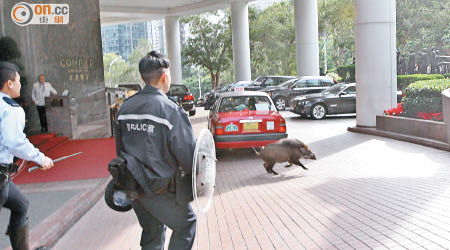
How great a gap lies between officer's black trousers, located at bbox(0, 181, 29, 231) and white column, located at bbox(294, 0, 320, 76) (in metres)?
29.8

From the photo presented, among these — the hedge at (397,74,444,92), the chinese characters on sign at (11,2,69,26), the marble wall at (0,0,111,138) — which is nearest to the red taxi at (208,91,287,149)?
the marble wall at (0,0,111,138)

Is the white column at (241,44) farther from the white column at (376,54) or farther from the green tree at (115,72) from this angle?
the green tree at (115,72)

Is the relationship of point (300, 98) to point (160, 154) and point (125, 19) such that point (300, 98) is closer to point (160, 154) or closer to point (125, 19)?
point (160, 154)

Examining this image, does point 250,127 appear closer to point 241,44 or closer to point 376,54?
Result: point 376,54

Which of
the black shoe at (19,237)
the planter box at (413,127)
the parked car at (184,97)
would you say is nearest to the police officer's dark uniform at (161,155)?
the black shoe at (19,237)

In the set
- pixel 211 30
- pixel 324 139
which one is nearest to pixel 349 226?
pixel 324 139

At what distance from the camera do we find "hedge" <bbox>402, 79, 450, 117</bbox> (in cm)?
1243

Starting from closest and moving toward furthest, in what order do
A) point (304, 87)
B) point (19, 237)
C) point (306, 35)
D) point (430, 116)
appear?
point (19, 237) < point (430, 116) < point (304, 87) < point (306, 35)

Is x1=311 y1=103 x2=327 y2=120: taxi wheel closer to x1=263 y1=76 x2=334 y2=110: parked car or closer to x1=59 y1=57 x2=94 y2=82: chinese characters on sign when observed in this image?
x1=263 y1=76 x2=334 y2=110: parked car

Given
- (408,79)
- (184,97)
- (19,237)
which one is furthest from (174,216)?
(408,79)

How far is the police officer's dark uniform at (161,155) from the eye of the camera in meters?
3.21

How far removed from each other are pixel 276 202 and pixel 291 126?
11032 millimetres

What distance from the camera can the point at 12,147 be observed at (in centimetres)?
395

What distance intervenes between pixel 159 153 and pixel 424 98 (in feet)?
36.7
